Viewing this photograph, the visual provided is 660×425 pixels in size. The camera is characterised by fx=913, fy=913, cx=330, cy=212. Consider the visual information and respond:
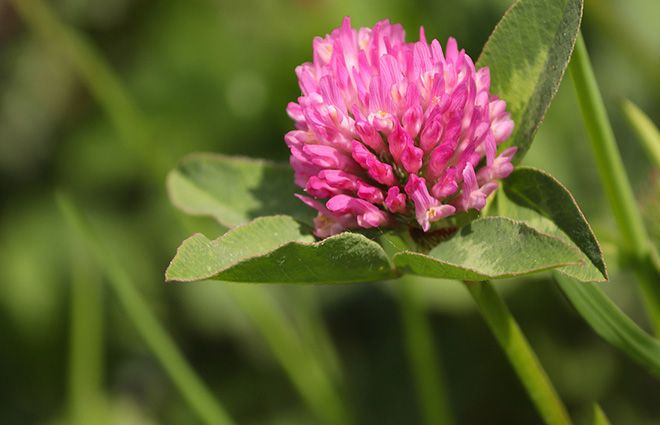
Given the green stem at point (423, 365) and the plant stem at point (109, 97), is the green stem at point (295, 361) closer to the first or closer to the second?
the plant stem at point (109, 97)

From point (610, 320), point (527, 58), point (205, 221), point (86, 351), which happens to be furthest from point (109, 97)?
point (610, 320)

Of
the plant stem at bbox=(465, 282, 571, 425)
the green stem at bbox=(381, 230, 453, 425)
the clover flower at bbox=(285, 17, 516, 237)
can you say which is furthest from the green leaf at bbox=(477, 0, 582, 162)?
the green stem at bbox=(381, 230, 453, 425)

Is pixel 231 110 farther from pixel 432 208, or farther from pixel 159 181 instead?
pixel 432 208

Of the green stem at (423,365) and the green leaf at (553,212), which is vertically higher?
the green leaf at (553,212)

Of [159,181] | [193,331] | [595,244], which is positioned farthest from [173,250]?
[595,244]

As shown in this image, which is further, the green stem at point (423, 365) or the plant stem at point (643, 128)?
the green stem at point (423, 365)

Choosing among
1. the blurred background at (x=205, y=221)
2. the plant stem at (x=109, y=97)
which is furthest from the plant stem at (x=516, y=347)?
the blurred background at (x=205, y=221)
